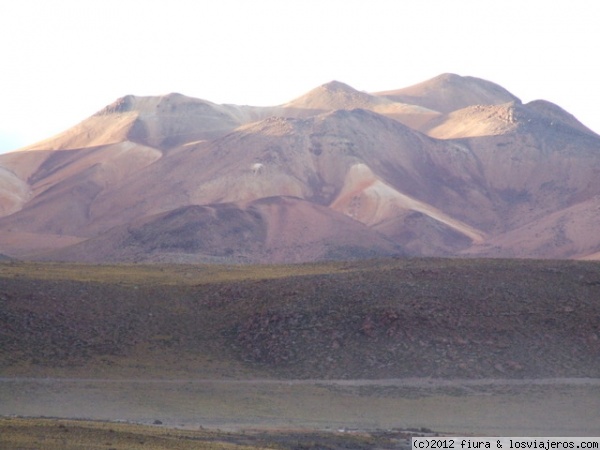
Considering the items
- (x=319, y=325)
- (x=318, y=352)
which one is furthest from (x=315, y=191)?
(x=318, y=352)

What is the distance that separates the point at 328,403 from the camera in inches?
1383

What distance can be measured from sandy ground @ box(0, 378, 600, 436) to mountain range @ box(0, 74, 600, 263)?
56479mm

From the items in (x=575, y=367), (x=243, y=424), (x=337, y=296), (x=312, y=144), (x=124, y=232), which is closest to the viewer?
(x=243, y=424)

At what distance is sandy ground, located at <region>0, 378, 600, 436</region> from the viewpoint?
32125 mm

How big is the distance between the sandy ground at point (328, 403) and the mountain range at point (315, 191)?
185 ft

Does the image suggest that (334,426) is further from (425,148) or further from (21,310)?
(425,148)

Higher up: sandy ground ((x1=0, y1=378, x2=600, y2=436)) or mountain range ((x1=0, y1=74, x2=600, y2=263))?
mountain range ((x1=0, y1=74, x2=600, y2=263))

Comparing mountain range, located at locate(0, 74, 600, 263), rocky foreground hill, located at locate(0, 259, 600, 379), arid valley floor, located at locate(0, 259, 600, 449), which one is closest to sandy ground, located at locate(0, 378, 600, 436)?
arid valley floor, located at locate(0, 259, 600, 449)

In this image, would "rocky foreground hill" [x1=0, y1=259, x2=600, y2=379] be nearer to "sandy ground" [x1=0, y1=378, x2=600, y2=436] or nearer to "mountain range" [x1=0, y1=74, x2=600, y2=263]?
"sandy ground" [x1=0, y1=378, x2=600, y2=436]

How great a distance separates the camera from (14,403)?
32906 millimetres

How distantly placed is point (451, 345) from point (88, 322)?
14848 mm

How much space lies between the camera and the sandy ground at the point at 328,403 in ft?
105

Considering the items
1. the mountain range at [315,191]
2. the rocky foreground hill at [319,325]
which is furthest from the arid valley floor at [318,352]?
the mountain range at [315,191]

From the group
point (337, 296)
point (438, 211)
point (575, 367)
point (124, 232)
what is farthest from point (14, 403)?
point (438, 211)
